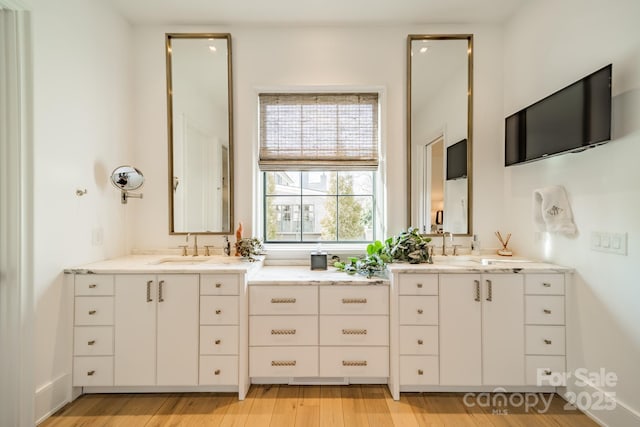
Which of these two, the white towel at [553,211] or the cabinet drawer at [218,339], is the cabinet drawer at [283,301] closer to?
the cabinet drawer at [218,339]

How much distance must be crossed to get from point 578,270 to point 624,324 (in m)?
0.39

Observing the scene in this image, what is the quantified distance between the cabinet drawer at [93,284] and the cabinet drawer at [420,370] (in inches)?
80.1

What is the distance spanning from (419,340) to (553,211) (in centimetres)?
127

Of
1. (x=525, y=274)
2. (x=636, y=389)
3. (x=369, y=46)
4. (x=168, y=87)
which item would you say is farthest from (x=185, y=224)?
(x=636, y=389)

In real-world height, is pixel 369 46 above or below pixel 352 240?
above

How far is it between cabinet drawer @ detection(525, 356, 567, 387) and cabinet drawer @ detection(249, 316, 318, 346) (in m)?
1.45

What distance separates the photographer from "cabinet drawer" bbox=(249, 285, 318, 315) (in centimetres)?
213

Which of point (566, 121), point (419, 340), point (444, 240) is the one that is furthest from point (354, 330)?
point (566, 121)

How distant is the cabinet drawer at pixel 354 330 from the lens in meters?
2.11

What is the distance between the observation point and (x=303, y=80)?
8.89 ft

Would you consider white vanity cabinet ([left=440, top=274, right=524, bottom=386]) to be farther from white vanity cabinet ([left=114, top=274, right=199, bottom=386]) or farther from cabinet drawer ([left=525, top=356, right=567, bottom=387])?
white vanity cabinet ([left=114, top=274, right=199, bottom=386])

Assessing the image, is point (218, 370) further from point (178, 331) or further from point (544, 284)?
point (544, 284)

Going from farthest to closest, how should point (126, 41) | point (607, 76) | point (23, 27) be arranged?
point (126, 41) → point (23, 27) → point (607, 76)

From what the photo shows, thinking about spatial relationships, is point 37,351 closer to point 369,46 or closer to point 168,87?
point 168,87
